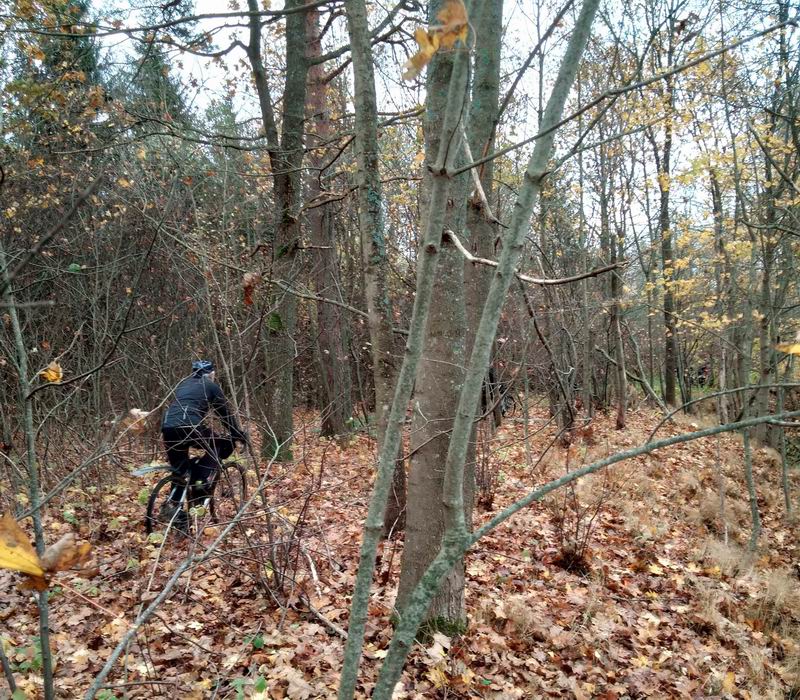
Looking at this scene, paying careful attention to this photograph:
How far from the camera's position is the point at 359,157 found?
398 centimetres

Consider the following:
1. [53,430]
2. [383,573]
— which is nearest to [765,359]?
[383,573]

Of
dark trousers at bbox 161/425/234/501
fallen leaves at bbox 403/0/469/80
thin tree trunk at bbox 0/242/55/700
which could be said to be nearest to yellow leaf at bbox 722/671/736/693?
thin tree trunk at bbox 0/242/55/700

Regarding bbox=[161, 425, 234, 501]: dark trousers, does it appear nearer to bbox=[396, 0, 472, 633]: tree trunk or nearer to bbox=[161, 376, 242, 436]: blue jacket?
bbox=[161, 376, 242, 436]: blue jacket

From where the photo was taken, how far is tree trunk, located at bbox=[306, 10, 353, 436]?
Answer: 342 inches

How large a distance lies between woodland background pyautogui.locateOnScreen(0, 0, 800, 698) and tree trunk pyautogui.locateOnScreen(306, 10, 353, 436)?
0.08 metres

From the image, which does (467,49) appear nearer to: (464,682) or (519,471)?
(464,682)

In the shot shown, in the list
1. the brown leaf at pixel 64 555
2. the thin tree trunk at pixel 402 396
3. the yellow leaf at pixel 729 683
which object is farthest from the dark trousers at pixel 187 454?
the yellow leaf at pixel 729 683

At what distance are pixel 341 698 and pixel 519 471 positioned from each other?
6.92m

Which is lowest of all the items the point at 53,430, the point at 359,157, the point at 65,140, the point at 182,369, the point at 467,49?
the point at 53,430

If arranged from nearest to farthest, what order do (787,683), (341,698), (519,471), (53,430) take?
(341,698) < (787,683) < (53,430) < (519,471)

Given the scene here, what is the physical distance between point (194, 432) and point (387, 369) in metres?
1.69

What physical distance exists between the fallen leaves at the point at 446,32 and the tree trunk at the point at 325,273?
727 centimetres

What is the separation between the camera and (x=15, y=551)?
97 centimetres

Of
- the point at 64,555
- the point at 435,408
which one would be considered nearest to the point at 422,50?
the point at 64,555
